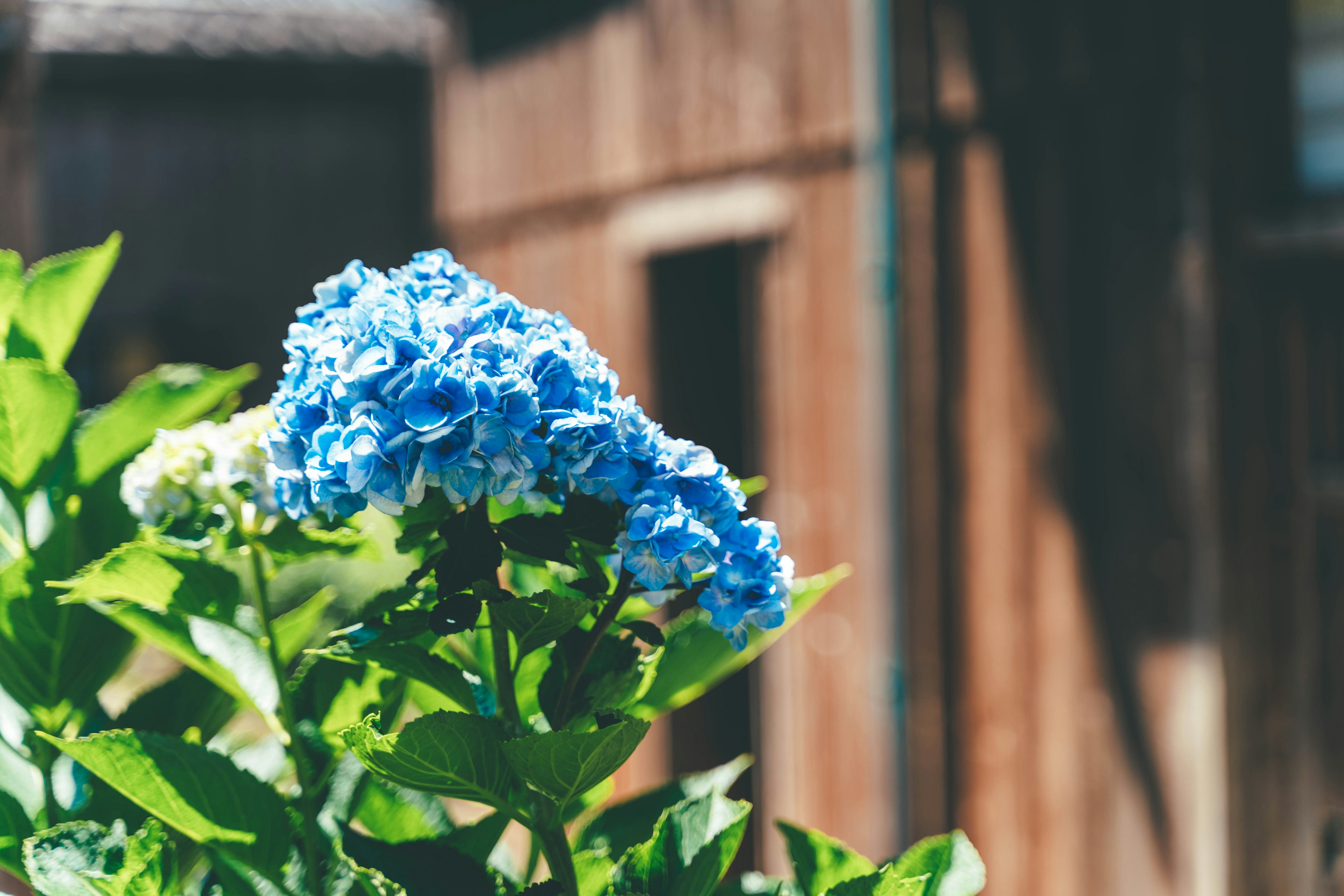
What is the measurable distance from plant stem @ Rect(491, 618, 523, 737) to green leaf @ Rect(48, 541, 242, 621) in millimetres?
239

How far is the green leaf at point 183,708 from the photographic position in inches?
44.3

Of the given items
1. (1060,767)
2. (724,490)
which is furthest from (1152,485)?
(724,490)

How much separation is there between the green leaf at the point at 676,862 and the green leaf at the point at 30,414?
0.59 metres

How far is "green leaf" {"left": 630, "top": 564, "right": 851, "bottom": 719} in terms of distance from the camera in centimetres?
101

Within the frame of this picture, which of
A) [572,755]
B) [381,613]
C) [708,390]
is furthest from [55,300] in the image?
[708,390]

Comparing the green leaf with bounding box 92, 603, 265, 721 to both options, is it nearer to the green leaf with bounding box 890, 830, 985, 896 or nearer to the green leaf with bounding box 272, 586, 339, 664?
the green leaf with bounding box 272, 586, 339, 664

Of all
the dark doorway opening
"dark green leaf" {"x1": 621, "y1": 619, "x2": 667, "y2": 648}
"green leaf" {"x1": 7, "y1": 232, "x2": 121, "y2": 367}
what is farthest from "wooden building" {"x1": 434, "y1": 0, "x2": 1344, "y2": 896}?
"green leaf" {"x1": 7, "y1": 232, "x2": 121, "y2": 367}

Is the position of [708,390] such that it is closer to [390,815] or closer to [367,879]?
[390,815]

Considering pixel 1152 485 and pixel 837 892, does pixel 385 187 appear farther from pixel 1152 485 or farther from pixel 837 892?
pixel 837 892

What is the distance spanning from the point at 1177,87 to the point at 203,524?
100 inches

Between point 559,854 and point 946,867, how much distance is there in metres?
0.30

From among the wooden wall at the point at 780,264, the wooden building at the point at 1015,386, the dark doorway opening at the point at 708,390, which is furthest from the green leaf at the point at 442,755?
the dark doorway opening at the point at 708,390

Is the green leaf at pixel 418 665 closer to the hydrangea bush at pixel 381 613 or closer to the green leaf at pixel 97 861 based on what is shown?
the hydrangea bush at pixel 381 613

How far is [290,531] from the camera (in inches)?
38.8
